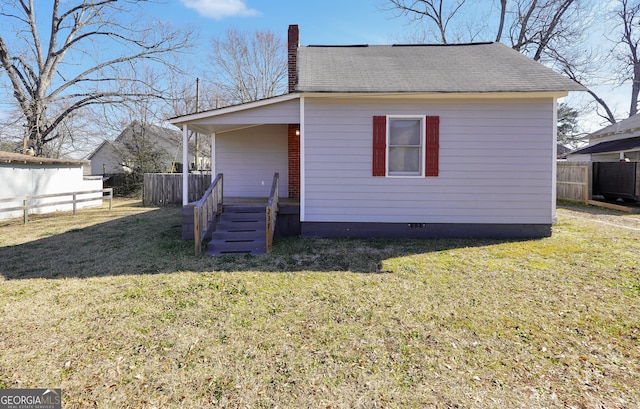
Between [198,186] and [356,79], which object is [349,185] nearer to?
[356,79]

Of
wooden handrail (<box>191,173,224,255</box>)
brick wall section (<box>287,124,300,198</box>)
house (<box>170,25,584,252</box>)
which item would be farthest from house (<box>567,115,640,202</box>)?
wooden handrail (<box>191,173,224,255</box>)

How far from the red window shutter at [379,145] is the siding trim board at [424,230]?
1.19 meters

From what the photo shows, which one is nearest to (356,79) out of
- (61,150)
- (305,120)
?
(305,120)

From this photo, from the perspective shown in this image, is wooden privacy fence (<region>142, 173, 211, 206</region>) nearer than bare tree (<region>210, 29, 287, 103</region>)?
Yes

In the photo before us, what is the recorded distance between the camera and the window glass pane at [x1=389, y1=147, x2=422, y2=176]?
7.05m

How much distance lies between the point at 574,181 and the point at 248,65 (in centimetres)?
2252

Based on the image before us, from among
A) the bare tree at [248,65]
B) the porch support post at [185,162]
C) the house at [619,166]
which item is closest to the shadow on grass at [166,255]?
the porch support post at [185,162]

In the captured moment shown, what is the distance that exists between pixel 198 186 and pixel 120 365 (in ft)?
40.6

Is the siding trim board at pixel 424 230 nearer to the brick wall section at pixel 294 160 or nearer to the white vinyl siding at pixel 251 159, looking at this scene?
the brick wall section at pixel 294 160

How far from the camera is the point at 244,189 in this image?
9.66 meters

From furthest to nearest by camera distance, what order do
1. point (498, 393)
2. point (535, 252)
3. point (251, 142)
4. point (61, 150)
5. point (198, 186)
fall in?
point (61, 150) → point (198, 186) → point (251, 142) → point (535, 252) → point (498, 393)

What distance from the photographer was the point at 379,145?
6.87 metres

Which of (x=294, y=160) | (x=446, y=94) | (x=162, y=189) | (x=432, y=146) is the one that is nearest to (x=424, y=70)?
(x=446, y=94)

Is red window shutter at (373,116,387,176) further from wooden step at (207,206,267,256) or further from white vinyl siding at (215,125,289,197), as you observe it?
white vinyl siding at (215,125,289,197)
